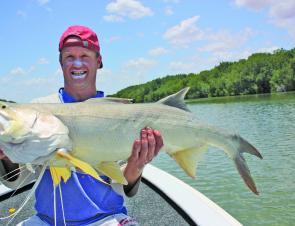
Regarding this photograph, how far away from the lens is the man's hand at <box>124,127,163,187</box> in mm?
2596

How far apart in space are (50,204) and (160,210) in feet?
6.60

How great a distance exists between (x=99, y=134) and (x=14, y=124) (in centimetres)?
49

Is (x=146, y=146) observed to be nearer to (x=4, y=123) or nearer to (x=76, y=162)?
(x=76, y=162)

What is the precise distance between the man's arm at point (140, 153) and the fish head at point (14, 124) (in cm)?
69

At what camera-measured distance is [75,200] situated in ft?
9.16

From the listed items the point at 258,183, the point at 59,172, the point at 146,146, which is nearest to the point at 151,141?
the point at 146,146

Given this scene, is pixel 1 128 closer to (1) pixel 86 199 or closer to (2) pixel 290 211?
(1) pixel 86 199

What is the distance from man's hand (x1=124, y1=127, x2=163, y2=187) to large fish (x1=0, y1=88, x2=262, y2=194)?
5cm

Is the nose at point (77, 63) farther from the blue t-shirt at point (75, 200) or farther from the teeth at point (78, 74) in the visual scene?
the blue t-shirt at point (75, 200)

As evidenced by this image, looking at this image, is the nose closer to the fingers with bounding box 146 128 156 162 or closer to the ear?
the ear

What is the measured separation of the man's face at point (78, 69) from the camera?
313cm

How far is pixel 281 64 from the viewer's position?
8581 centimetres

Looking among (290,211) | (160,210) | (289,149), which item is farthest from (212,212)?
(289,149)

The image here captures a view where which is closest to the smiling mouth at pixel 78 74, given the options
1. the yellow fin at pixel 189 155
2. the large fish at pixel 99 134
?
the large fish at pixel 99 134
